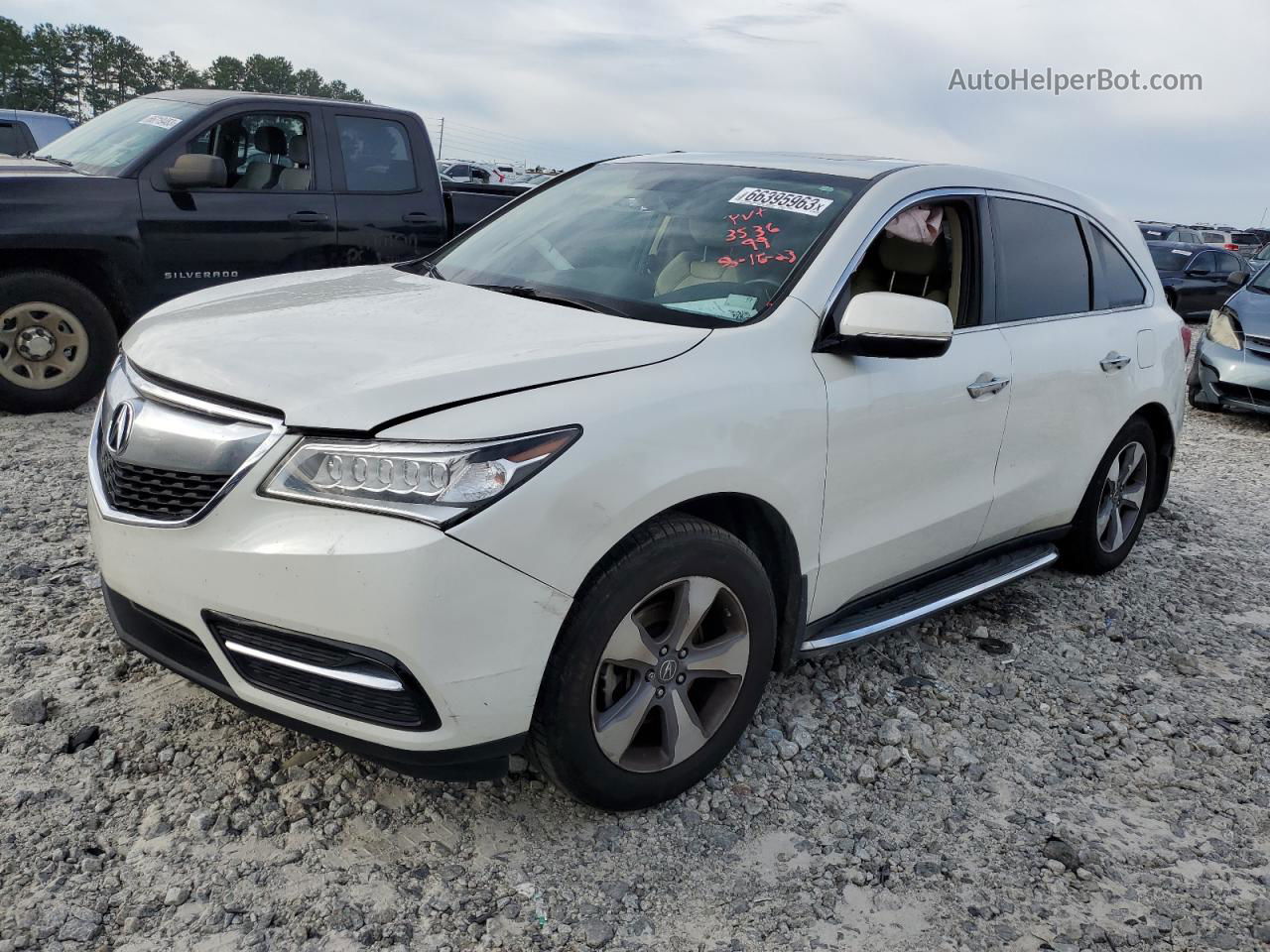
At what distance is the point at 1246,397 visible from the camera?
8.92 metres

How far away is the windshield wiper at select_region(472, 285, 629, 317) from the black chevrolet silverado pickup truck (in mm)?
3550

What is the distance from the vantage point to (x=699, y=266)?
10.6 feet

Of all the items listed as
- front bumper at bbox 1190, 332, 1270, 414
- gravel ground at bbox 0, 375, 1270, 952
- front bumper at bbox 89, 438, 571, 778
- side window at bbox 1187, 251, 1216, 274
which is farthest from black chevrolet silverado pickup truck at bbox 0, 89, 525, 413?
side window at bbox 1187, 251, 1216, 274

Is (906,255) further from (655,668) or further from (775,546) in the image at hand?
(655,668)

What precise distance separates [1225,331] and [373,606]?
354 inches

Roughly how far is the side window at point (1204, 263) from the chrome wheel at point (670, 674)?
42.3 ft

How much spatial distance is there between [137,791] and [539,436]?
4.70ft

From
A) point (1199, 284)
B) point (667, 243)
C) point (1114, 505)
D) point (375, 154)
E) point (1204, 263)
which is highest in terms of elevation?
point (667, 243)

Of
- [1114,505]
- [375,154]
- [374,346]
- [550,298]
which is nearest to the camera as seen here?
[374,346]

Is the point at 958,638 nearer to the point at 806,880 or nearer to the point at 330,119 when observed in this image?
the point at 806,880

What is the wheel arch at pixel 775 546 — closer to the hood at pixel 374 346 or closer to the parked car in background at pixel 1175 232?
the hood at pixel 374 346

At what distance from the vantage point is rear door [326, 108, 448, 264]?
6.84m

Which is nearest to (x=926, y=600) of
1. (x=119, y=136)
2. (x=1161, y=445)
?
(x=1161, y=445)

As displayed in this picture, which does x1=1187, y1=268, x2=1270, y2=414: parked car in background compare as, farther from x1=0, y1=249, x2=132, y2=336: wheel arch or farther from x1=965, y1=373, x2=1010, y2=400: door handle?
x1=0, y1=249, x2=132, y2=336: wheel arch
